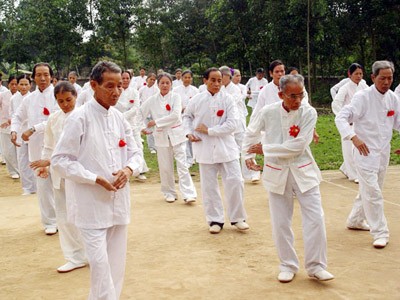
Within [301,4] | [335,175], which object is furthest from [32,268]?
[301,4]

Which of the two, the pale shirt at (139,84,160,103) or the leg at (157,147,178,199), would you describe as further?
the pale shirt at (139,84,160,103)

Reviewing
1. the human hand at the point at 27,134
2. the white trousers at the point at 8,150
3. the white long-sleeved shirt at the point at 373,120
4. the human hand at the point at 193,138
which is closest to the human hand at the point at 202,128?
the human hand at the point at 193,138

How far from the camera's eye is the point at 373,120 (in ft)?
19.3

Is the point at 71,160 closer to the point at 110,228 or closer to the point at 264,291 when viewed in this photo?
the point at 110,228

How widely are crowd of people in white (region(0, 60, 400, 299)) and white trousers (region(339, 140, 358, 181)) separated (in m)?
0.04

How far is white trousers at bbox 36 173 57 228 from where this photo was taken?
668cm

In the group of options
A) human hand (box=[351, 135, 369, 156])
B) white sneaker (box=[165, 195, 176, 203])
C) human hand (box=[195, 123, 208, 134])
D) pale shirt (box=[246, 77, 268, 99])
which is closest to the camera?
human hand (box=[351, 135, 369, 156])

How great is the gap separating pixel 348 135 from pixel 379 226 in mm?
1029

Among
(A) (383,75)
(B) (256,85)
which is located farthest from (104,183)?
(B) (256,85)

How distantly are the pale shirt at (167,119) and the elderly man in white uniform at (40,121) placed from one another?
1.93 m

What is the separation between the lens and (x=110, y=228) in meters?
3.97

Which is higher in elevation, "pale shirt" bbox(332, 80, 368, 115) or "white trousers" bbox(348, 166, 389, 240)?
"pale shirt" bbox(332, 80, 368, 115)

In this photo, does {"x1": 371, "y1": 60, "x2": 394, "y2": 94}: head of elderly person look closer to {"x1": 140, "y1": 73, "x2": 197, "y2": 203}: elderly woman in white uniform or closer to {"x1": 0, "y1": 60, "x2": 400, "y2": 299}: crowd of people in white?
{"x1": 0, "y1": 60, "x2": 400, "y2": 299}: crowd of people in white

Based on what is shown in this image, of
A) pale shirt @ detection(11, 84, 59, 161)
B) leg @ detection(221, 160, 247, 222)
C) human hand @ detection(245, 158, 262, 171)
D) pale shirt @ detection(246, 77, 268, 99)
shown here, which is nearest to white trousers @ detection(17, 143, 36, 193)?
pale shirt @ detection(11, 84, 59, 161)
